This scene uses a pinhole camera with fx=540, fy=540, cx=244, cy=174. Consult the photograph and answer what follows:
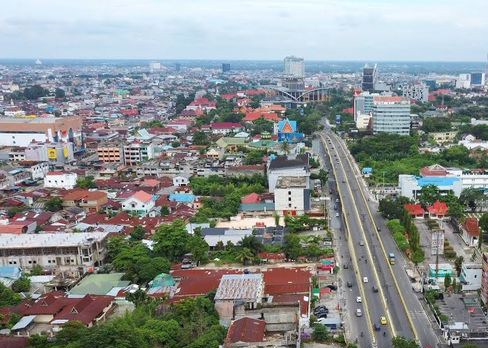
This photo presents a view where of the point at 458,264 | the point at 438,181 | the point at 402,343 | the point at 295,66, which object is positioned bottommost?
the point at 402,343

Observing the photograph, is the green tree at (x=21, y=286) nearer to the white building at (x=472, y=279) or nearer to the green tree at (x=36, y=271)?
the green tree at (x=36, y=271)

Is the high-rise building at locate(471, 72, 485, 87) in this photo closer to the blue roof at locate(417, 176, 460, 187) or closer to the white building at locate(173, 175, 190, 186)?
the blue roof at locate(417, 176, 460, 187)

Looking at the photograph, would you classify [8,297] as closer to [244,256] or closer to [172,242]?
[172,242]

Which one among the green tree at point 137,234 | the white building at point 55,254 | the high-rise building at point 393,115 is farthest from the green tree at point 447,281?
the high-rise building at point 393,115

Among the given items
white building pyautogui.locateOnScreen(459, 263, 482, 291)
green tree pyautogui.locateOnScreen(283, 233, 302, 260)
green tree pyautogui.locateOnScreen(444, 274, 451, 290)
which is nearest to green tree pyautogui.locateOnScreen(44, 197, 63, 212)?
green tree pyautogui.locateOnScreen(283, 233, 302, 260)

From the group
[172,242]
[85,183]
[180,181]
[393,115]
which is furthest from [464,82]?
[172,242]

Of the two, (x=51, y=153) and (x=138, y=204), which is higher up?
(x=51, y=153)
